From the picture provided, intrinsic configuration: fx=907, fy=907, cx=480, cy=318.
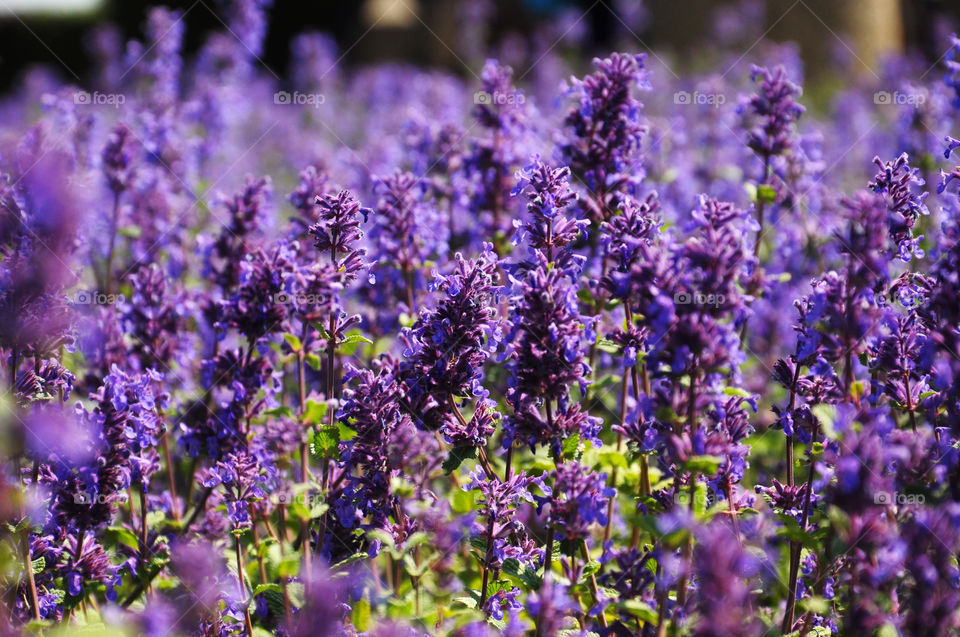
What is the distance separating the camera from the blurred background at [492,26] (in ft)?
66.6

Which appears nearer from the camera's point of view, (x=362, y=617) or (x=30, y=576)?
(x=362, y=617)

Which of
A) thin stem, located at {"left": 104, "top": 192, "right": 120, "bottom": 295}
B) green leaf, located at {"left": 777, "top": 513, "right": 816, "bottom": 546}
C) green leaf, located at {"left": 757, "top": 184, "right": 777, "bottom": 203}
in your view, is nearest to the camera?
green leaf, located at {"left": 777, "top": 513, "right": 816, "bottom": 546}

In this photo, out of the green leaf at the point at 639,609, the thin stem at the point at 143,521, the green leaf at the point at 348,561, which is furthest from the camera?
the thin stem at the point at 143,521

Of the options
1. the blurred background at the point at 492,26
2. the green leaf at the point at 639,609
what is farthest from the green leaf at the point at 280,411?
the blurred background at the point at 492,26

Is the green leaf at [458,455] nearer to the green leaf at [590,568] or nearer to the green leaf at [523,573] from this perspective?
the green leaf at [523,573]

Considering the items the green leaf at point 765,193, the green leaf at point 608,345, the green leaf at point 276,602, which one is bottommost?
the green leaf at point 276,602

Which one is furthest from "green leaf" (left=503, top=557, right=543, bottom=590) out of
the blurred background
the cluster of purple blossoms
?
the blurred background

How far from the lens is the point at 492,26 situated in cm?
3212

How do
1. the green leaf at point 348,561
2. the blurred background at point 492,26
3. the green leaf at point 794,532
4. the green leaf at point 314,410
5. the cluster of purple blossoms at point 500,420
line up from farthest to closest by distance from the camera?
the blurred background at point 492,26
the green leaf at point 314,410
the green leaf at point 348,561
the green leaf at point 794,532
the cluster of purple blossoms at point 500,420

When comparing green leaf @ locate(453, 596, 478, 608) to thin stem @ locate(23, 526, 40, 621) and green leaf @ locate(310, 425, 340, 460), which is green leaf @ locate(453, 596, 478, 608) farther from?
thin stem @ locate(23, 526, 40, 621)

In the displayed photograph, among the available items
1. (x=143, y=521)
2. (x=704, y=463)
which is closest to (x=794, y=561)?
(x=704, y=463)

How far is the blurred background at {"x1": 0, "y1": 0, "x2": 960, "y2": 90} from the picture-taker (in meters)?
20.3

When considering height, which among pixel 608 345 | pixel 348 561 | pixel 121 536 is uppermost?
pixel 608 345

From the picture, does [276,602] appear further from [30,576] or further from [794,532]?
[794,532]
